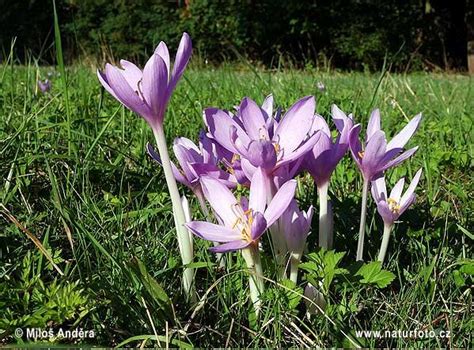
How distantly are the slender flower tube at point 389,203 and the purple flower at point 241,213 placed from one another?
0.25 metres

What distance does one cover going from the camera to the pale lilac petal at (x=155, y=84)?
1.08 meters

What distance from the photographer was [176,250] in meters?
1.45

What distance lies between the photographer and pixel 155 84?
110 cm

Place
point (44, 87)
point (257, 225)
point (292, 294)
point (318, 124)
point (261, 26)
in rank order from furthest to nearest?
point (261, 26)
point (44, 87)
point (318, 124)
point (292, 294)
point (257, 225)

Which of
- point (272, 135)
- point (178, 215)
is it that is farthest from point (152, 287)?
point (272, 135)

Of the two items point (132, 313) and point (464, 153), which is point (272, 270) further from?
point (464, 153)

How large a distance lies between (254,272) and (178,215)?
0.55ft

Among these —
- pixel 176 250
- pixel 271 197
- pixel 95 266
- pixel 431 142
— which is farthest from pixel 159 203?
pixel 431 142

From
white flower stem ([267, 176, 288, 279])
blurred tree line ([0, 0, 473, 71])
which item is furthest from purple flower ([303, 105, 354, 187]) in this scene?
blurred tree line ([0, 0, 473, 71])

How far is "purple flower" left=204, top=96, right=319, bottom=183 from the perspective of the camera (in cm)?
112

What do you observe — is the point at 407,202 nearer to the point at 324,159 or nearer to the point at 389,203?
the point at 389,203

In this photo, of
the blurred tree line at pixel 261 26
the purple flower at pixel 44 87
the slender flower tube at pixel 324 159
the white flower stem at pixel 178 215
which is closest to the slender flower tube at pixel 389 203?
the slender flower tube at pixel 324 159

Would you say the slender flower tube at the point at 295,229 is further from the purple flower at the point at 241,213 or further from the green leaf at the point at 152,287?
the green leaf at the point at 152,287

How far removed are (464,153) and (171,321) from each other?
1480 mm
